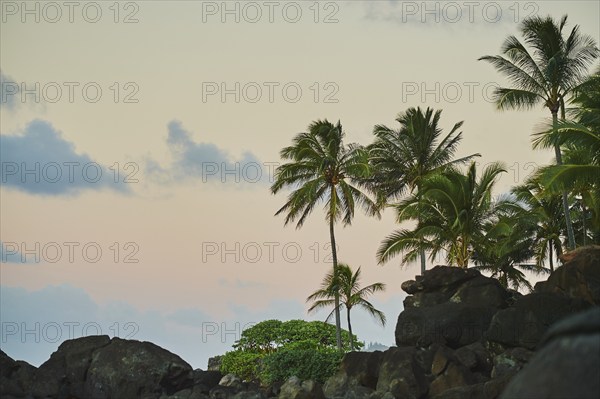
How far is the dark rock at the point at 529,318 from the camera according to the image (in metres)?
23.5

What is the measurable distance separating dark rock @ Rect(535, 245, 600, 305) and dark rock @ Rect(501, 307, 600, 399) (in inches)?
→ 883

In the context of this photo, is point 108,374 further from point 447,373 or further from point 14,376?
point 447,373

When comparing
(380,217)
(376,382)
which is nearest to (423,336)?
(376,382)

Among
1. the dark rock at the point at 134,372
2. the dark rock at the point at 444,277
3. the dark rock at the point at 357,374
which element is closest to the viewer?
the dark rock at the point at 134,372

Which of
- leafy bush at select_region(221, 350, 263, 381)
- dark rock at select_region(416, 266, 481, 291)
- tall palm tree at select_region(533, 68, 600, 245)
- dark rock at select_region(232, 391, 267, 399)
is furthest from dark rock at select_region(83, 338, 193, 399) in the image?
leafy bush at select_region(221, 350, 263, 381)

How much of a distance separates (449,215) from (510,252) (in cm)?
1034

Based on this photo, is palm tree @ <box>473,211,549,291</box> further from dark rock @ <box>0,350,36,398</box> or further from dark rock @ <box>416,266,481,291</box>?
dark rock @ <box>0,350,36,398</box>

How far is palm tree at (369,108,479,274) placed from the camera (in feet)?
134

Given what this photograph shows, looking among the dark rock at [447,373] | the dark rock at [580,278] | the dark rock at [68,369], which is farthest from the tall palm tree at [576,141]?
the dark rock at [68,369]

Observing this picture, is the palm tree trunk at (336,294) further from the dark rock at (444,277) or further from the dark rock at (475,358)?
the dark rock at (475,358)

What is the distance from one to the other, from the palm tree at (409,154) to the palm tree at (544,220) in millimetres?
4430

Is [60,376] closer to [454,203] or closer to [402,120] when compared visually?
[454,203]

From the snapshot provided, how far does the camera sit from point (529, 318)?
23.7m

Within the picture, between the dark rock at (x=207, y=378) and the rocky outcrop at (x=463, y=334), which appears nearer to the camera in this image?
the rocky outcrop at (x=463, y=334)
